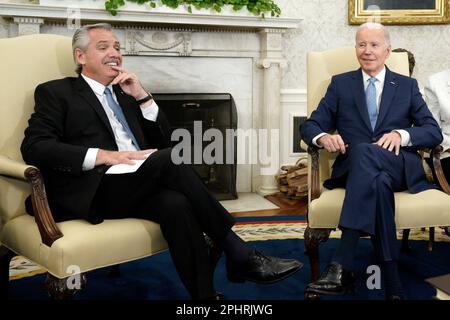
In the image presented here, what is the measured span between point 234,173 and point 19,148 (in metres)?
2.47

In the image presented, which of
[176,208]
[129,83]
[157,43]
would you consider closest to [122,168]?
[176,208]


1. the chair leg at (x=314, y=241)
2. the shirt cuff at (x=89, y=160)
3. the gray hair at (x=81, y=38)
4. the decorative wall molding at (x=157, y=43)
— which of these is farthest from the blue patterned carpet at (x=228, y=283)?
the decorative wall molding at (x=157, y=43)

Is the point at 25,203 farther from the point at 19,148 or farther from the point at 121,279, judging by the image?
the point at 121,279

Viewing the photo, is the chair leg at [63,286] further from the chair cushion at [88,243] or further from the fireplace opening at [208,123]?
the fireplace opening at [208,123]

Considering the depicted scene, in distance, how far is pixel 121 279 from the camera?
8.55 feet

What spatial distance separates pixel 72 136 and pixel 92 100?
0.19 meters

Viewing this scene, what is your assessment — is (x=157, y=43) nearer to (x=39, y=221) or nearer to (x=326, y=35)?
(x=326, y=35)

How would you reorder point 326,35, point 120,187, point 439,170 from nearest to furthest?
point 120,187 < point 439,170 < point 326,35

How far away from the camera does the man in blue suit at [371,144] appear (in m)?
2.12

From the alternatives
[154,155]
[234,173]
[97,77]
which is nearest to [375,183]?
[154,155]

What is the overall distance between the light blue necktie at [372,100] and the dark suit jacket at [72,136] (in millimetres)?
1064

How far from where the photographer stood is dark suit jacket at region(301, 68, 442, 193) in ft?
8.07

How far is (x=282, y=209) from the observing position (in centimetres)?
414

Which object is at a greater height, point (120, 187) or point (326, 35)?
point (326, 35)
